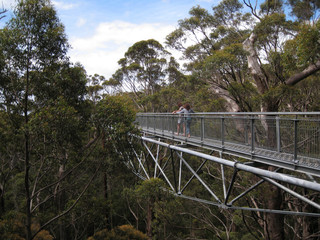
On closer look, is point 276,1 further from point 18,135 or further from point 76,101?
point 18,135

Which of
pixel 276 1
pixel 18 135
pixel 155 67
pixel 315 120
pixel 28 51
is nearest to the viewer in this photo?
pixel 315 120

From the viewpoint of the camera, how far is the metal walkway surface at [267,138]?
12.2 ft

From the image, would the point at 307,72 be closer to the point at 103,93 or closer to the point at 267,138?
the point at 267,138

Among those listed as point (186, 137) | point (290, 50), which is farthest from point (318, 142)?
point (290, 50)

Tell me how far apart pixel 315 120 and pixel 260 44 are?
23.6 feet

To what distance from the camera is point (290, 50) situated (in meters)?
7.21

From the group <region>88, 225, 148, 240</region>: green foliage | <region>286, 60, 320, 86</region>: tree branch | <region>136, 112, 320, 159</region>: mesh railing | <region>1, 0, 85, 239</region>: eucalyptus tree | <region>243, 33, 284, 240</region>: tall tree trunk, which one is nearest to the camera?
<region>136, 112, 320, 159</region>: mesh railing

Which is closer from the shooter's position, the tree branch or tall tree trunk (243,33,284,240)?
the tree branch

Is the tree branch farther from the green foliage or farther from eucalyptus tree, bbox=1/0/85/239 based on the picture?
the green foliage

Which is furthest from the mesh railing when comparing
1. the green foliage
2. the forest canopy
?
the green foliage

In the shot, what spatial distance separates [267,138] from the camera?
4566mm

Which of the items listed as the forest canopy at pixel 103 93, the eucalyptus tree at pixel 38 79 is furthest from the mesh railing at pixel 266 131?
the eucalyptus tree at pixel 38 79

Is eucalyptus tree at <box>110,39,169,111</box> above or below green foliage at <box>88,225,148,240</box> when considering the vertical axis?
above

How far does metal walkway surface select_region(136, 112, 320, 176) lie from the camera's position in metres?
3.72
